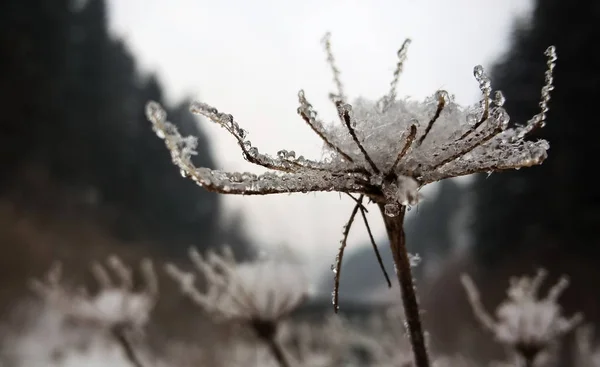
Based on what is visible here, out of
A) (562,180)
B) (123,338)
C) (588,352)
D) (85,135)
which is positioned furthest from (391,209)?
(85,135)

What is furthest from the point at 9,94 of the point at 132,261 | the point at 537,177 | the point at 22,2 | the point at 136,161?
the point at 537,177

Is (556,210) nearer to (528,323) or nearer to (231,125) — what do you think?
(528,323)

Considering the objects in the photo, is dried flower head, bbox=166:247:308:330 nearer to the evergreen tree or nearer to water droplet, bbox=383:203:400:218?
water droplet, bbox=383:203:400:218

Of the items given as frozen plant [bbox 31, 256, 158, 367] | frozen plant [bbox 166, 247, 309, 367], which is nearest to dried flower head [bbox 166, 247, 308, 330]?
frozen plant [bbox 166, 247, 309, 367]

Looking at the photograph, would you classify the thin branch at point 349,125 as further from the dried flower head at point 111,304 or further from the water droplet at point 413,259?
the dried flower head at point 111,304

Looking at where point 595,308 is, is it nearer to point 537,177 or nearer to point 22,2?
point 537,177

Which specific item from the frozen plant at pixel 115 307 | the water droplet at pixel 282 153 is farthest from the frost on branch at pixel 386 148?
the frozen plant at pixel 115 307
